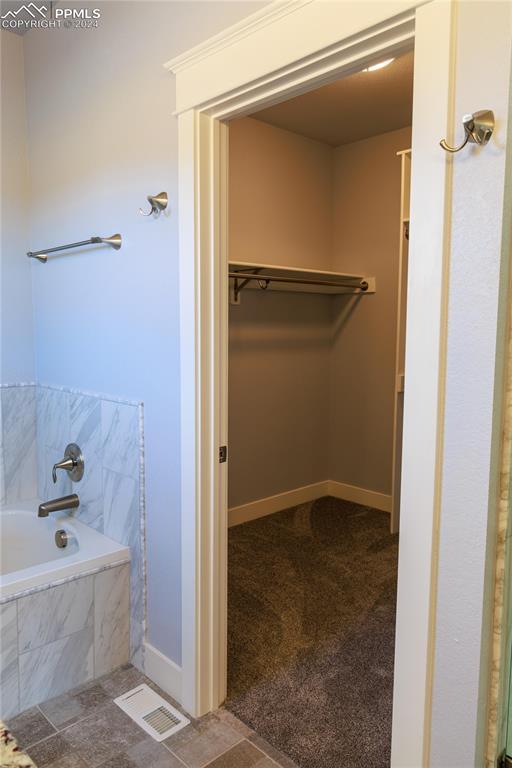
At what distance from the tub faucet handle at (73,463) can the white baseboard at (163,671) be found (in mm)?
804

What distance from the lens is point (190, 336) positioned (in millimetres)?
1810

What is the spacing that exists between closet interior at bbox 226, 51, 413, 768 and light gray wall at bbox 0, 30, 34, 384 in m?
1.11

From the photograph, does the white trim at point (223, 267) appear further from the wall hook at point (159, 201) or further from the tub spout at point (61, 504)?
the tub spout at point (61, 504)

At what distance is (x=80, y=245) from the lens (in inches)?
88.7

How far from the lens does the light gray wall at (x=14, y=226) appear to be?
8.87 ft

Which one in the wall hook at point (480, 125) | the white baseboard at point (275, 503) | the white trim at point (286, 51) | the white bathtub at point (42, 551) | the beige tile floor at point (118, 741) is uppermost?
the white trim at point (286, 51)

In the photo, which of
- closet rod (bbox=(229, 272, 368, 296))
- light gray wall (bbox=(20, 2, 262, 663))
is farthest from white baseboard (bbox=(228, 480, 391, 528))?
light gray wall (bbox=(20, 2, 262, 663))

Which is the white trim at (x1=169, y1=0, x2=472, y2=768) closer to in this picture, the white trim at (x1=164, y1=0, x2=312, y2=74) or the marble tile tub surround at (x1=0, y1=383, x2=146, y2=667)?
the white trim at (x1=164, y1=0, x2=312, y2=74)

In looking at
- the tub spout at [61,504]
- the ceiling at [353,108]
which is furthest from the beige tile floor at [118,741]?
the ceiling at [353,108]

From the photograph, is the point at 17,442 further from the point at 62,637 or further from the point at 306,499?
the point at 306,499

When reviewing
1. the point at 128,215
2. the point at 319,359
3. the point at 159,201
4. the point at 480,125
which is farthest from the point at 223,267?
the point at 319,359

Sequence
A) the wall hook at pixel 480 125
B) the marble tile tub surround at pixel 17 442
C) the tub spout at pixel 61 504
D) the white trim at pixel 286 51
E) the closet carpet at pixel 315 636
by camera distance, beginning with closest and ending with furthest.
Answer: the wall hook at pixel 480 125
the white trim at pixel 286 51
the closet carpet at pixel 315 636
the tub spout at pixel 61 504
the marble tile tub surround at pixel 17 442

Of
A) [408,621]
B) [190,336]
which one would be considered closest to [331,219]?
[190,336]

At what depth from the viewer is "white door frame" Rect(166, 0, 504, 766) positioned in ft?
3.76
